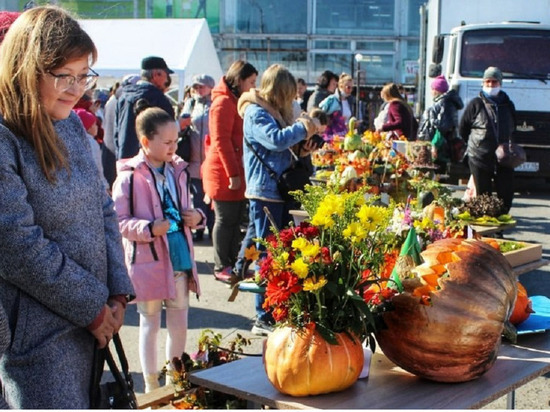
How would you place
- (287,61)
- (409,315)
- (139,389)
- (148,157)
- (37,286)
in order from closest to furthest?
1. (37,286)
2. (409,315)
3. (148,157)
4. (139,389)
5. (287,61)

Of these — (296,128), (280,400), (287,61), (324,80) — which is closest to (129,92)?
(296,128)

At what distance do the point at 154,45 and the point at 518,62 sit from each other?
8511 mm

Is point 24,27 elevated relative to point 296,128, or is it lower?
elevated

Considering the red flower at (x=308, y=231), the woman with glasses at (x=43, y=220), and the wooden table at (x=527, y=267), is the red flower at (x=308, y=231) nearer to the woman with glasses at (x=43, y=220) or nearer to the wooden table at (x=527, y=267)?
the woman with glasses at (x=43, y=220)

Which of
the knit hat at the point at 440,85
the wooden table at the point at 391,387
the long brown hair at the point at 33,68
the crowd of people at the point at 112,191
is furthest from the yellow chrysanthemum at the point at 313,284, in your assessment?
the knit hat at the point at 440,85

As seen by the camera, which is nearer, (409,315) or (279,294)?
(279,294)

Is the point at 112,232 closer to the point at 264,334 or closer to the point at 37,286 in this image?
the point at 37,286

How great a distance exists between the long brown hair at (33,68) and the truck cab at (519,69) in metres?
12.2

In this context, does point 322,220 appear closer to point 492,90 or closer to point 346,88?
point 492,90

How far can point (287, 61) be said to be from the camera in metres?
40.7

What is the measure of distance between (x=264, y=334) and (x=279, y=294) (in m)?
3.56

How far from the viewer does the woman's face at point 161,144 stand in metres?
4.66

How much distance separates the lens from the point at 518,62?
46.5ft

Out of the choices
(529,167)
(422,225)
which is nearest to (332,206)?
(422,225)
